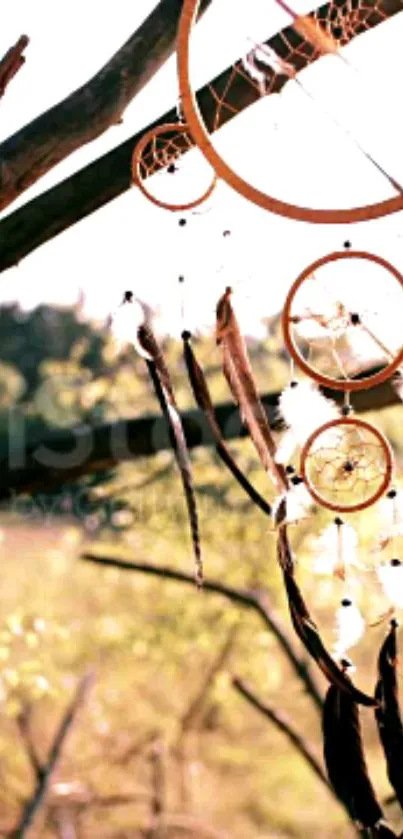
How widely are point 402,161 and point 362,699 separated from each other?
0.51 metres

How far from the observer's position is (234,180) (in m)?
0.88

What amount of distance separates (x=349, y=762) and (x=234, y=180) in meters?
0.52

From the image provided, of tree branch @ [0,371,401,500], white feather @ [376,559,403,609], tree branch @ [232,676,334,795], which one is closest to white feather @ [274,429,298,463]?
white feather @ [376,559,403,609]

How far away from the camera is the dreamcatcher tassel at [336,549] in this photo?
115 cm

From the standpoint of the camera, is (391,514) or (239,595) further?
(239,595)

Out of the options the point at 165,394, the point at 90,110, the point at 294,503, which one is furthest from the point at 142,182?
the point at 294,503

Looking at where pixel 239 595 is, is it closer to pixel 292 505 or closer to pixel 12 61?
pixel 292 505

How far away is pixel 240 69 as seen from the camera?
3.91 ft

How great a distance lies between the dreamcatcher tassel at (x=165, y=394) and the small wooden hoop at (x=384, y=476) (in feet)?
0.48


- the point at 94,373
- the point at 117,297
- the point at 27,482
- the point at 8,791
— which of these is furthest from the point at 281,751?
the point at 117,297

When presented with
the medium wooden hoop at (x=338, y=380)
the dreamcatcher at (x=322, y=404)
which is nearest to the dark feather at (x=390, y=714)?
the dreamcatcher at (x=322, y=404)

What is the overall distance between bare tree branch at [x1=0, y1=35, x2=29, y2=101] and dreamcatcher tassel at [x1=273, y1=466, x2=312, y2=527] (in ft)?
1.43

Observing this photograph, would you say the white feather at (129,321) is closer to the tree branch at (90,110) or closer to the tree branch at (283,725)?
the tree branch at (90,110)

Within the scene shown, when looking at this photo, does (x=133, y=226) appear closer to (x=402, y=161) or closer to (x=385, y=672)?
(x=402, y=161)
